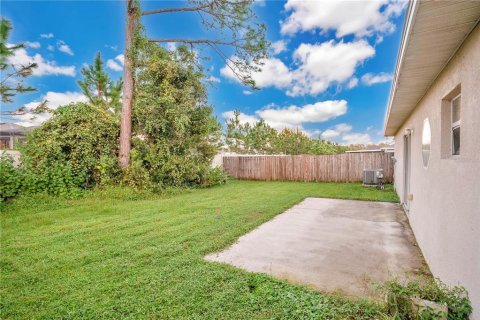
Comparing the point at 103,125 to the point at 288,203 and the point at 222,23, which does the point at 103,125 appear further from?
the point at 288,203

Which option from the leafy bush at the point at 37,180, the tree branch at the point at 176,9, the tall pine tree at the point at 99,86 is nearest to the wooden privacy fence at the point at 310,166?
the tall pine tree at the point at 99,86

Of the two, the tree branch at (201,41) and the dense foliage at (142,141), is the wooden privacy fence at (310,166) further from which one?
the tree branch at (201,41)

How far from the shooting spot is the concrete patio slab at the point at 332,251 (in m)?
2.88

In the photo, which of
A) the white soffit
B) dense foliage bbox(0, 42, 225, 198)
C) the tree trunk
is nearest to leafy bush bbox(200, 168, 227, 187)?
dense foliage bbox(0, 42, 225, 198)

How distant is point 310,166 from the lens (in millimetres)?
13680

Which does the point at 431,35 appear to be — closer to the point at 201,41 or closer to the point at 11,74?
the point at 201,41

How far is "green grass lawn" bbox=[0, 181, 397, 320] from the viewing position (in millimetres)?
2197

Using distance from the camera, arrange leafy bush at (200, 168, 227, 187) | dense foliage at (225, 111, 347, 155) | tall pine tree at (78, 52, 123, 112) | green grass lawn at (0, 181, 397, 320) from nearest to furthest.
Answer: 1. green grass lawn at (0, 181, 397, 320)
2. leafy bush at (200, 168, 227, 187)
3. tall pine tree at (78, 52, 123, 112)
4. dense foliage at (225, 111, 347, 155)

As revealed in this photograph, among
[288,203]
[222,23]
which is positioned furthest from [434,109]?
[222,23]

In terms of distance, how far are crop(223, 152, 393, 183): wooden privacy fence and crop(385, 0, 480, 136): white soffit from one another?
9.82 meters

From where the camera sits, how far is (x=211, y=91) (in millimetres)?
10734

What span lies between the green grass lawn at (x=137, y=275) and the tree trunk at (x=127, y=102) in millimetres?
3243

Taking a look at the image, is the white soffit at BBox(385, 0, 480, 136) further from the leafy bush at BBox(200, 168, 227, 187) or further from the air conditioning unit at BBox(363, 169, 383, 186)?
the leafy bush at BBox(200, 168, 227, 187)

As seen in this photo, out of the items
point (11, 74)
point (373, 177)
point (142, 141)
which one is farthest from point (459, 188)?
Result: point (11, 74)
